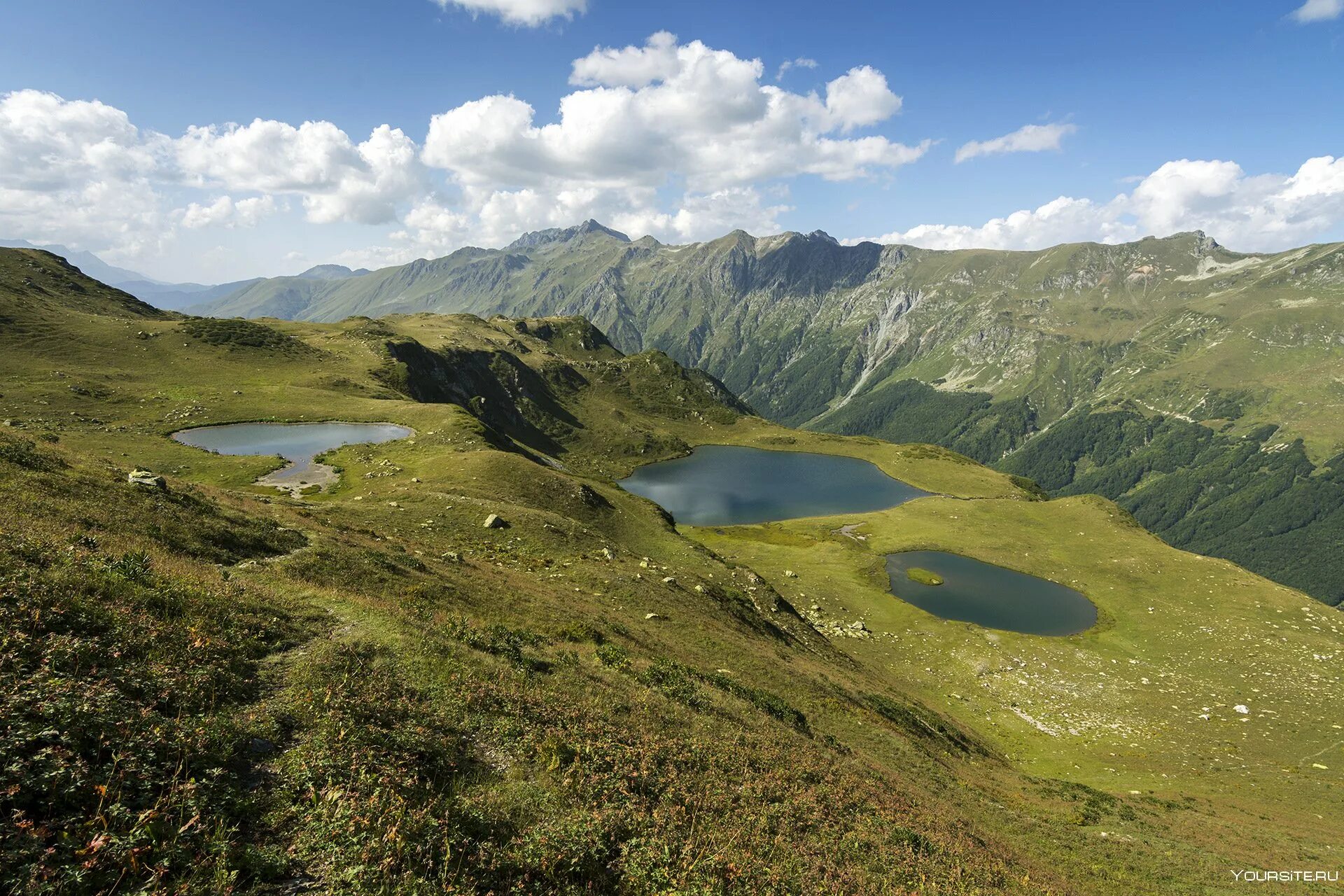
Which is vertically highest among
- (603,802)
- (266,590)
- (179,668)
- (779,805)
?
(179,668)

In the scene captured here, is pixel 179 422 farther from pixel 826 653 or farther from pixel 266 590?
pixel 826 653

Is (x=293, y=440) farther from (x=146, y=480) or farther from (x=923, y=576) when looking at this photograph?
(x=923, y=576)

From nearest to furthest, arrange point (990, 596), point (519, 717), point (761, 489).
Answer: point (519, 717), point (990, 596), point (761, 489)

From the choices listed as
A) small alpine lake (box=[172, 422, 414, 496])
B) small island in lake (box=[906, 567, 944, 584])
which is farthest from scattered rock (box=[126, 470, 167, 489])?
small island in lake (box=[906, 567, 944, 584])

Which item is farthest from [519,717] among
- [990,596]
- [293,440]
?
[990,596]

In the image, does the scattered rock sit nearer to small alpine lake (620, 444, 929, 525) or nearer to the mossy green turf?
the mossy green turf

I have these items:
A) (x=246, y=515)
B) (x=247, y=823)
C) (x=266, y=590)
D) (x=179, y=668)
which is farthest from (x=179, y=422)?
(x=247, y=823)

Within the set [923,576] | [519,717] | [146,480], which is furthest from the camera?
[923,576]
